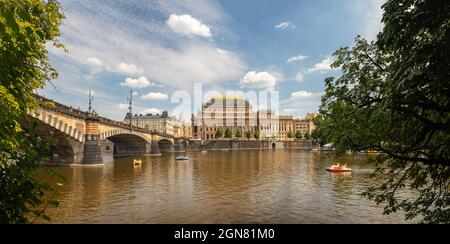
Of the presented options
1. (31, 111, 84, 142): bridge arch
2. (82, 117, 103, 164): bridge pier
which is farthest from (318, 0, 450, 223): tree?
(82, 117, 103, 164): bridge pier

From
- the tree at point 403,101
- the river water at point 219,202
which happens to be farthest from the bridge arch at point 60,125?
the tree at point 403,101

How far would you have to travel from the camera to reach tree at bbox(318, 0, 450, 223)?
6070mm

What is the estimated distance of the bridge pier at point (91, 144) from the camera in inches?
2245

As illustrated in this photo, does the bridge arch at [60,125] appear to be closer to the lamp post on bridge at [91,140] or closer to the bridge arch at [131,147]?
the lamp post on bridge at [91,140]

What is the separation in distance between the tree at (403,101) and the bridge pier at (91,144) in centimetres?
5375

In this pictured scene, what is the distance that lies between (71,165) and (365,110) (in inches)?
2186

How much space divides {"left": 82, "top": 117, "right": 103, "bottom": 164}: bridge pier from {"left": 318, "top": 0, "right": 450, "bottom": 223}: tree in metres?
53.7

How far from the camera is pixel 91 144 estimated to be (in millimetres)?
58250

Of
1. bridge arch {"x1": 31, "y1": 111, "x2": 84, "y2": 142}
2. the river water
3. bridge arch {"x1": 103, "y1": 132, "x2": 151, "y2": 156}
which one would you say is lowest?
the river water

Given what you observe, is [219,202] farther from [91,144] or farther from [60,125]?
[91,144]

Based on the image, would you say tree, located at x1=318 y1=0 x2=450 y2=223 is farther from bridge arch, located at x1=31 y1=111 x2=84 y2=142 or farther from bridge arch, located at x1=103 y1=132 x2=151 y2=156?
bridge arch, located at x1=103 y1=132 x2=151 y2=156

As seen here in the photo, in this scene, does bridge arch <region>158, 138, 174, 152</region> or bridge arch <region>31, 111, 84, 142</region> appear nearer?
bridge arch <region>31, 111, 84, 142</region>

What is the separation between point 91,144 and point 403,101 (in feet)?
195
